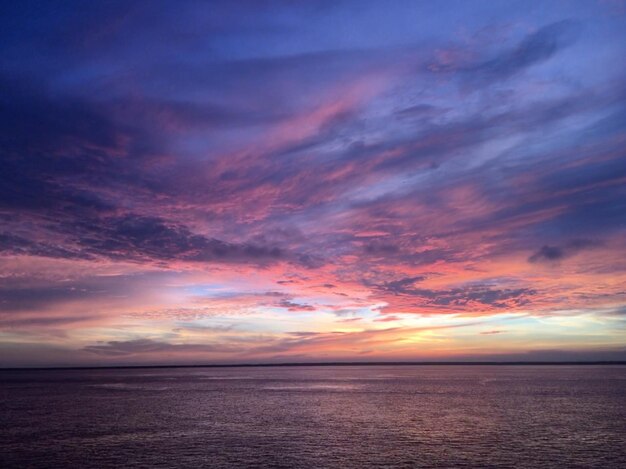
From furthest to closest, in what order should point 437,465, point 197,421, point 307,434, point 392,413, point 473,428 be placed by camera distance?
point 392,413 → point 197,421 → point 473,428 → point 307,434 → point 437,465

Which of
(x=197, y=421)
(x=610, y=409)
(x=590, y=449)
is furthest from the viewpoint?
(x=610, y=409)

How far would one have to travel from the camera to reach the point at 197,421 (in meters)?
78.5

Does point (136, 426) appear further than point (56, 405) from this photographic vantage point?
No

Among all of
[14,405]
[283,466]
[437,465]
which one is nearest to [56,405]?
[14,405]

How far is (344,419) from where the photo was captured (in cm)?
8044

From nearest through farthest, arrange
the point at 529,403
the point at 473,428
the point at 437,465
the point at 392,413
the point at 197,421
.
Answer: the point at 437,465 → the point at 473,428 → the point at 197,421 → the point at 392,413 → the point at 529,403

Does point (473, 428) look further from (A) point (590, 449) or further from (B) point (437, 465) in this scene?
(B) point (437, 465)

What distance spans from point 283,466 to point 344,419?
34463 mm

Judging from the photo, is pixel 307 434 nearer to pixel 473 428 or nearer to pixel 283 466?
pixel 283 466

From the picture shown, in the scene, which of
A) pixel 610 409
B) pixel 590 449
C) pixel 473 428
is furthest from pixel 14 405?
pixel 610 409

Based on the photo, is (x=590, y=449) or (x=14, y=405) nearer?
(x=590, y=449)

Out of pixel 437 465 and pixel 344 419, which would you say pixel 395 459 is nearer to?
pixel 437 465

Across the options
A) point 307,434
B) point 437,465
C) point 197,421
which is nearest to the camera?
point 437,465

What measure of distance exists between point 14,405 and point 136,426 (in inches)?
2044
